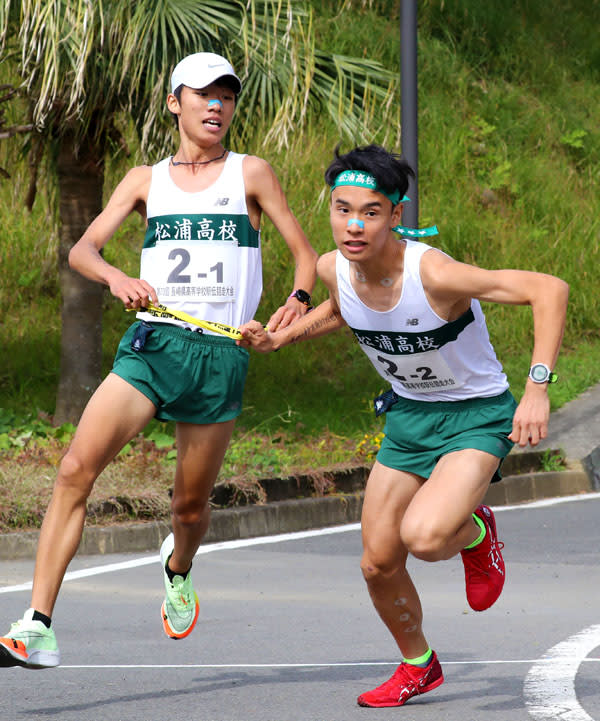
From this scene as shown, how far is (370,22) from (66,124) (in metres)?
13.9

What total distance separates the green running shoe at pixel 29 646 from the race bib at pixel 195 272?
4.46ft

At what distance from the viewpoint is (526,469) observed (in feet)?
43.0

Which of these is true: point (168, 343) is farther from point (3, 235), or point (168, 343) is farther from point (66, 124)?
point (3, 235)

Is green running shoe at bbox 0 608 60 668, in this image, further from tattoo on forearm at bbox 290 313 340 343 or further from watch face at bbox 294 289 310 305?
watch face at bbox 294 289 310 305

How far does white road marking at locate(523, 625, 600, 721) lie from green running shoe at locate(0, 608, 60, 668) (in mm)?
1717

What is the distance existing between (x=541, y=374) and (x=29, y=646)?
78.6 inches

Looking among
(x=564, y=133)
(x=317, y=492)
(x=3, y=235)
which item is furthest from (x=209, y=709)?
(x=564, y=133)

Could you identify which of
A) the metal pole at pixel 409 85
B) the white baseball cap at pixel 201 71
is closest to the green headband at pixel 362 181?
the white baseball cap at pixel 201 71

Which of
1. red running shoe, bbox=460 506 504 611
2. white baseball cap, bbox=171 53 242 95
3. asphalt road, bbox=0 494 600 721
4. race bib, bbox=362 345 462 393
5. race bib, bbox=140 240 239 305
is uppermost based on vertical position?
white baseball cap, bbox=171 53 242 95

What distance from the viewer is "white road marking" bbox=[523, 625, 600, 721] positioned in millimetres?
4891

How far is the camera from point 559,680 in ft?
17.9

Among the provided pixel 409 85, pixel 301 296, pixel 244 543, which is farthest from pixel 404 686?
pixel 409 85

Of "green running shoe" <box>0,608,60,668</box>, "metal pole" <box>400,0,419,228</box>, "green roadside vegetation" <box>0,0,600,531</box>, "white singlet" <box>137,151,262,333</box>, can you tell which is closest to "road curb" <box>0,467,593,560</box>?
"green roadside vegetation" <box>0,0,600,531</box>

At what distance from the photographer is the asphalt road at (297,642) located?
5.11 m
